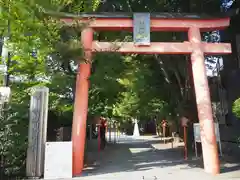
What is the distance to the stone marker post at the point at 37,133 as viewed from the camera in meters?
8.32

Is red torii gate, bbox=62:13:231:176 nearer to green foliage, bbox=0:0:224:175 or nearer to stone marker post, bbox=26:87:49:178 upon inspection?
green foliage, bbox=0:0:224:175

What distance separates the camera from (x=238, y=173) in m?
8.74

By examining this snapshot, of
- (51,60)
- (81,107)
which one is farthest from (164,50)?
(51,60)

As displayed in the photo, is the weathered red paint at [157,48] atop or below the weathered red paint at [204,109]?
atop

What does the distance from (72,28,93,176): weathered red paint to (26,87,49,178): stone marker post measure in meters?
1.02

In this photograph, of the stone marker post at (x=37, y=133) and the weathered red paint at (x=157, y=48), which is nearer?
the stone marker post at (x=37, y=133)

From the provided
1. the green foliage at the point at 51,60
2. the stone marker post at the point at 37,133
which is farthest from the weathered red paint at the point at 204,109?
the stone marker post at the point at 37,133

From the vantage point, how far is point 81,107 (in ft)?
30.6

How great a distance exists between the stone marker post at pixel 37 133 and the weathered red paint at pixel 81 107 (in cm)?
102

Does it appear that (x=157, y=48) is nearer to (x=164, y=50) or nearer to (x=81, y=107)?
(x=164, y=50)

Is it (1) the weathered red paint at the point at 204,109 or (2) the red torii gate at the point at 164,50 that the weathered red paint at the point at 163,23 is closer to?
(2) the red torii gate at the point at 164,50

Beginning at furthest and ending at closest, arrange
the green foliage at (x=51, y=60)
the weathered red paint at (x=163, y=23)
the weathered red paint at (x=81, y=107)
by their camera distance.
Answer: the weathered red paint at (x=163, y=23) < the weathered red paint at (x=81, y=107) < the green foliage at (x=51, y=60)

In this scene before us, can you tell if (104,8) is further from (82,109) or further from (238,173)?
(238,173)

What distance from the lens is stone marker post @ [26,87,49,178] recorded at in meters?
8.32
